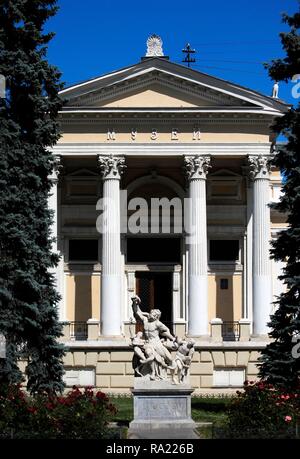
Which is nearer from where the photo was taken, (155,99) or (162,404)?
(162,404)

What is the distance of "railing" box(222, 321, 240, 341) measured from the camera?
3966 cm

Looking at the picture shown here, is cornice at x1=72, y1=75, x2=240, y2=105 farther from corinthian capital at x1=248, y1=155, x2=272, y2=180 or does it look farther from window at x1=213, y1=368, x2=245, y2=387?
window at x1=213, y1=368, x2=245, y2=387

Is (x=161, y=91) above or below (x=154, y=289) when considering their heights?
above

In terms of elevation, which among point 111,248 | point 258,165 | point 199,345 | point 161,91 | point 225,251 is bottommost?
point 199,345

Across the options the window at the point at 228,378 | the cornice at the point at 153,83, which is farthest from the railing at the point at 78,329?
the cornice at the point at 153,83

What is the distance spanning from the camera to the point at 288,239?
25.0m

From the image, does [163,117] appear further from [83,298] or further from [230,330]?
[230,330]

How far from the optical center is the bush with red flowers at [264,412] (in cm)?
1838

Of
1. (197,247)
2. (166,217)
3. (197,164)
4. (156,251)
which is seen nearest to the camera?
(197,247)

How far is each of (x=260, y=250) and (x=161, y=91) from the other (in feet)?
26.3

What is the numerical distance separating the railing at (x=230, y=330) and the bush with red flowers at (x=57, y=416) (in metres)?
20.4

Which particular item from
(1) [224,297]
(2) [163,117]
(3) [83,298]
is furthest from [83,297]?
(2) [163,117]

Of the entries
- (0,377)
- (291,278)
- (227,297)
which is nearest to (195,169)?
(227,297)

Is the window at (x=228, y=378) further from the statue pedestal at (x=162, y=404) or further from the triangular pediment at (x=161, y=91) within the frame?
the statue pedestal at (x=162, y=404)
